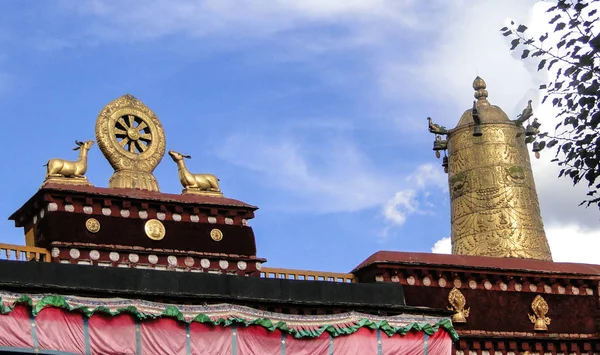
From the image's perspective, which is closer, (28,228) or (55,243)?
(55,243)

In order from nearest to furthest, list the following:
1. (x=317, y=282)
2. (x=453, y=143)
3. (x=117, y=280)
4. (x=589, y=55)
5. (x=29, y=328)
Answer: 1. (x=589, y=55)
2. (x=29, y=328)
3. (x=117, y=280)
4. (x=317, y=282)
5. (x=453, y=143)

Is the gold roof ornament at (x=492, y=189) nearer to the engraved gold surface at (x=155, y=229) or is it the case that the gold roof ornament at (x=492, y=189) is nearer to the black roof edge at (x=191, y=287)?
the black roof edge at (x=191, y=287)

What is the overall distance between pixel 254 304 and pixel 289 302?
2.72 ft

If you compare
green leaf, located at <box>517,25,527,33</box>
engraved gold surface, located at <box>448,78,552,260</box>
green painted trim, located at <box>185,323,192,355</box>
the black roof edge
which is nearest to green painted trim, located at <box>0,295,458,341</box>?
green painted trim, located at <box>185,323,192,355</box>

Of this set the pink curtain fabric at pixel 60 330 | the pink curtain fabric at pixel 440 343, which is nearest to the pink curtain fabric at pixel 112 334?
the pink curtain fabric at pixel 60 330

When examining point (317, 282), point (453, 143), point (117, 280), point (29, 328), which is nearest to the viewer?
point (29, 328)

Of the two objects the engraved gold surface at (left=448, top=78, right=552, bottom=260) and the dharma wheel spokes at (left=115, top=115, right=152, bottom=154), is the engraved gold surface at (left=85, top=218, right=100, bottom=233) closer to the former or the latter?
the dharma wheel spokes at (left=115, top=115, right=152, bottom=154)

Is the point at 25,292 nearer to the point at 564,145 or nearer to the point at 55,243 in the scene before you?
the point at 55,243

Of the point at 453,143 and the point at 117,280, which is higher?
the point at 453,143

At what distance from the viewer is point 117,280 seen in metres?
27.2

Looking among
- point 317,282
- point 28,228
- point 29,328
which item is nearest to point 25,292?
point 29,328

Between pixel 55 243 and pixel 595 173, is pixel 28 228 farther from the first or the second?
pixel 595 173

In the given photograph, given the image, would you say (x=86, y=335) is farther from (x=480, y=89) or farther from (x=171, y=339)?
(x=480, y=89)

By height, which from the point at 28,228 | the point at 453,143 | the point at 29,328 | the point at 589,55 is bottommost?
the point at 29,328
